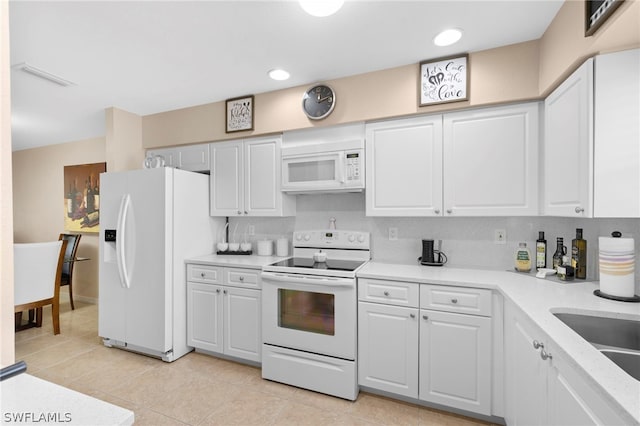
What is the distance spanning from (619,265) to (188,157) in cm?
360

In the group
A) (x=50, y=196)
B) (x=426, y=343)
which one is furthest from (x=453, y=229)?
(x=50, y=196)

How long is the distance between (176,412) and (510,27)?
340cm

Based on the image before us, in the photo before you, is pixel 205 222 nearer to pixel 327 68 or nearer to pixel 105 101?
pixel 105 101

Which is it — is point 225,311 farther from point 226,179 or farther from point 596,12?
point 596,12

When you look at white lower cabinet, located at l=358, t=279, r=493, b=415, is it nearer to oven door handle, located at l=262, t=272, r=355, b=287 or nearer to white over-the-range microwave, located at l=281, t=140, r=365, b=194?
oven door handle, located at l=262, t=272, r=355, b=287

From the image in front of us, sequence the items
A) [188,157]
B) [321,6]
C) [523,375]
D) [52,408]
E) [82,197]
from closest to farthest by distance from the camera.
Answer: [52,408] < [523,375] < [321,6] < [188,157] < [82,197]

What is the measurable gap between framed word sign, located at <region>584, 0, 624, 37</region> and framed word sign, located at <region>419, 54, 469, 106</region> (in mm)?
766

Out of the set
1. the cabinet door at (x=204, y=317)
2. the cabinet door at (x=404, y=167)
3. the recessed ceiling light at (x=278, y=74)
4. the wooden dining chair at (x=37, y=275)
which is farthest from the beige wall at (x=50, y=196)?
the cabinet door at (x=404, y=167)

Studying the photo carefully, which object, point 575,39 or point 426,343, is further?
point 426,343

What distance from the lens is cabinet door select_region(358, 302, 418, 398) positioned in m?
2.05

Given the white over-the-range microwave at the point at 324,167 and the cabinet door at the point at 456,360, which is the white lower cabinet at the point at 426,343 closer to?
the cabinet door at the point at 456,360

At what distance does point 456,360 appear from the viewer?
1.94 meters

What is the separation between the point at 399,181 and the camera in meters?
2.39

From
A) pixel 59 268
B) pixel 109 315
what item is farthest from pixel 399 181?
pixel 59 268
